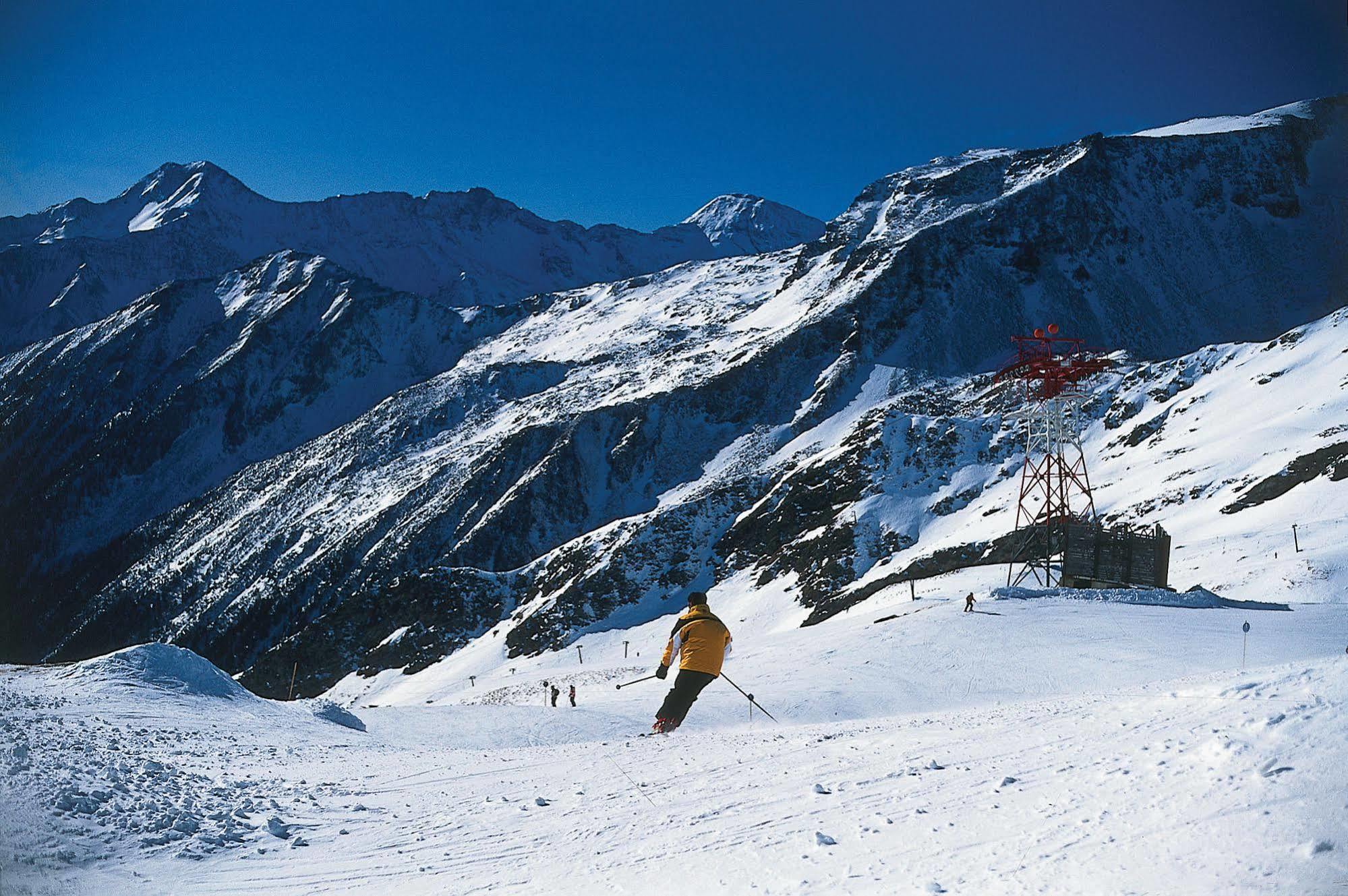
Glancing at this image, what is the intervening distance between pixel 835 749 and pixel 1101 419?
7623 cm

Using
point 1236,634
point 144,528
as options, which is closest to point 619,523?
point 1236,634

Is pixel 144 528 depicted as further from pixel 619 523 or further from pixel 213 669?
pixel 213 669

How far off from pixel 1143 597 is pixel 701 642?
26.6m

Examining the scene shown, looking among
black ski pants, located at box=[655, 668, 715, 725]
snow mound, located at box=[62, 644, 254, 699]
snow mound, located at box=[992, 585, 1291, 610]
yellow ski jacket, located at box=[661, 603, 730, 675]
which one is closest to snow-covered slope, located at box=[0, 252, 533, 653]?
snow mound, located at box=[62, 644, 254, 699]

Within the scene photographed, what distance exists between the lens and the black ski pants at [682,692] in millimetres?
12414

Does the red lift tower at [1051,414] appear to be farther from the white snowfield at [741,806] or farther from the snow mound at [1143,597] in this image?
the white snowfield at [741,806]

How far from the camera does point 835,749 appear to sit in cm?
977

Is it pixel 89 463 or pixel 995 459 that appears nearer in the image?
pixel 995 459

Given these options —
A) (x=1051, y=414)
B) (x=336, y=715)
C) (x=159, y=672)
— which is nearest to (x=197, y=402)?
(x=1051, y=414)

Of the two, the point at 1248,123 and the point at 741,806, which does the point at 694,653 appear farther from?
the point at 1248,123

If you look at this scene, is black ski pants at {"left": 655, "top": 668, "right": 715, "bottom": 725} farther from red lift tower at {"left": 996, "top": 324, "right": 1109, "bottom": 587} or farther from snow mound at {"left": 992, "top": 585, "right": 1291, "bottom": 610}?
red lift tower at {"left": 996, "top": 324, "right": 1109, "bottom": 587}

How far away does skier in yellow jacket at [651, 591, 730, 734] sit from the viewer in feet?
40.2

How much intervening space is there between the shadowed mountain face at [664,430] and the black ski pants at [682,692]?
48371 millimetres

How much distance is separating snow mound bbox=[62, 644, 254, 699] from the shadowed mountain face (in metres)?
44.1
